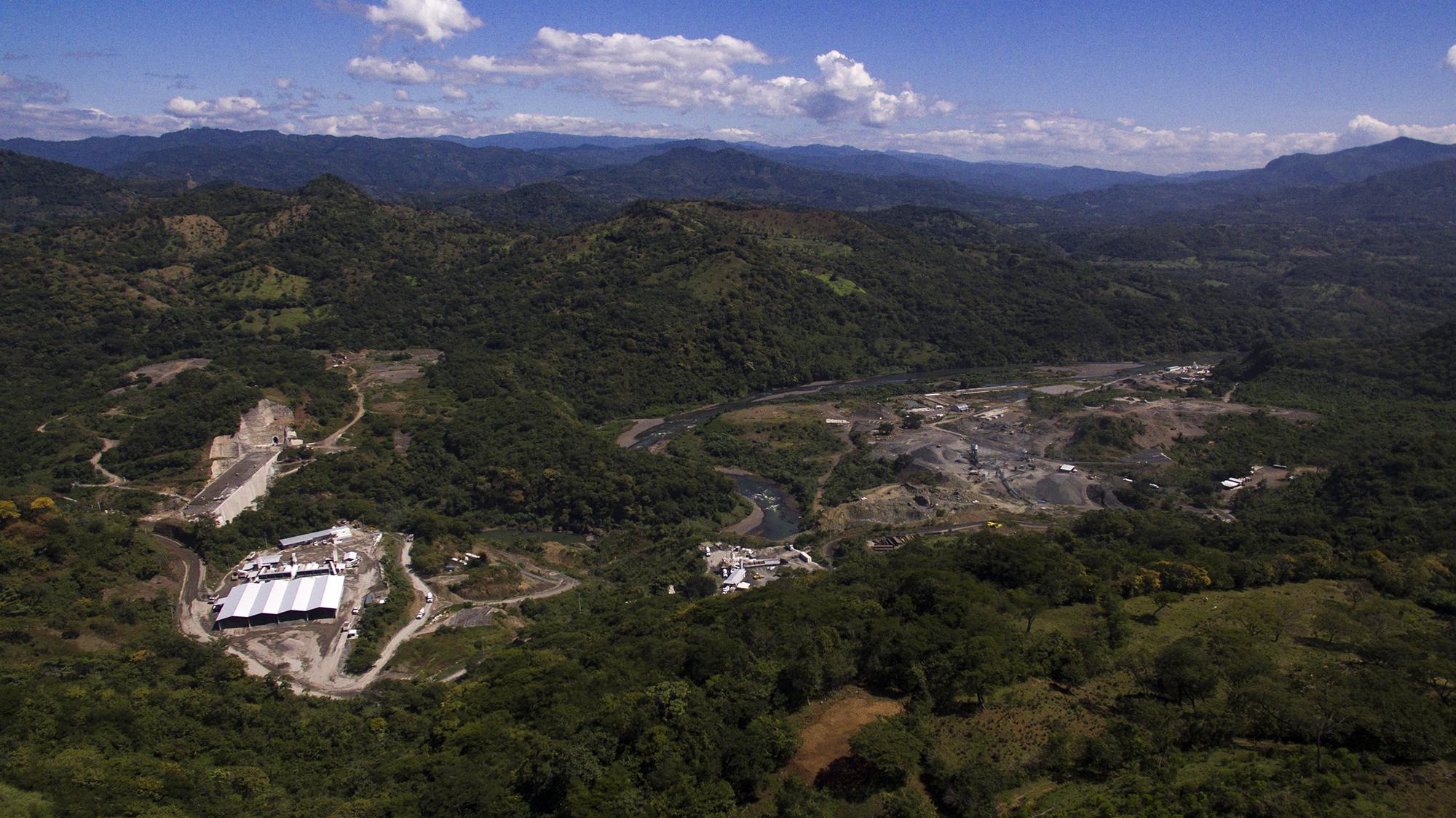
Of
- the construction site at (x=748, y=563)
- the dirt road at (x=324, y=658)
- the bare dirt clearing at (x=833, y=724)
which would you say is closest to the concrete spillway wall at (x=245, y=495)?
the dirt road at (x=324, y=658)

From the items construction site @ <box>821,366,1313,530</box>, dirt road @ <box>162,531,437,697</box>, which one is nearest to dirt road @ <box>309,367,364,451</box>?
dirt road @ <box>162,531,437,697</box>

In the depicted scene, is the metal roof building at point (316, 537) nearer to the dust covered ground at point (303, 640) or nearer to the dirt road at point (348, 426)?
the dust covered ground at point (303, 640)

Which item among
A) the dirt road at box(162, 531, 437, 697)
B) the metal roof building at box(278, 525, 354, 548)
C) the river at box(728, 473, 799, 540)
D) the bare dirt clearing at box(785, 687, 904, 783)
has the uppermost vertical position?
the bare dirt clearing at box(785, 687, 904, 783)

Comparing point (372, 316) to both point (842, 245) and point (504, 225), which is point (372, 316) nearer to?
point (504, 225)

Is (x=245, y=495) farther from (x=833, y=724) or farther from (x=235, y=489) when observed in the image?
(x=833, y=724)

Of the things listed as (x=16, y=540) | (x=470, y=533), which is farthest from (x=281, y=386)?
(x=16, y=540)

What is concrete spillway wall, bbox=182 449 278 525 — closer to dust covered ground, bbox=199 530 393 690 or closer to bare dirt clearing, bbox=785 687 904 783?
dust covered ground, bbox=199 530 393 690

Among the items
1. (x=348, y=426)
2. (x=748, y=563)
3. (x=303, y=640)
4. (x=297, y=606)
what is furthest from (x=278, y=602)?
(x=348, y=426)

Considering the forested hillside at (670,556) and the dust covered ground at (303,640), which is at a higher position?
the forested hillside at (670,556)
